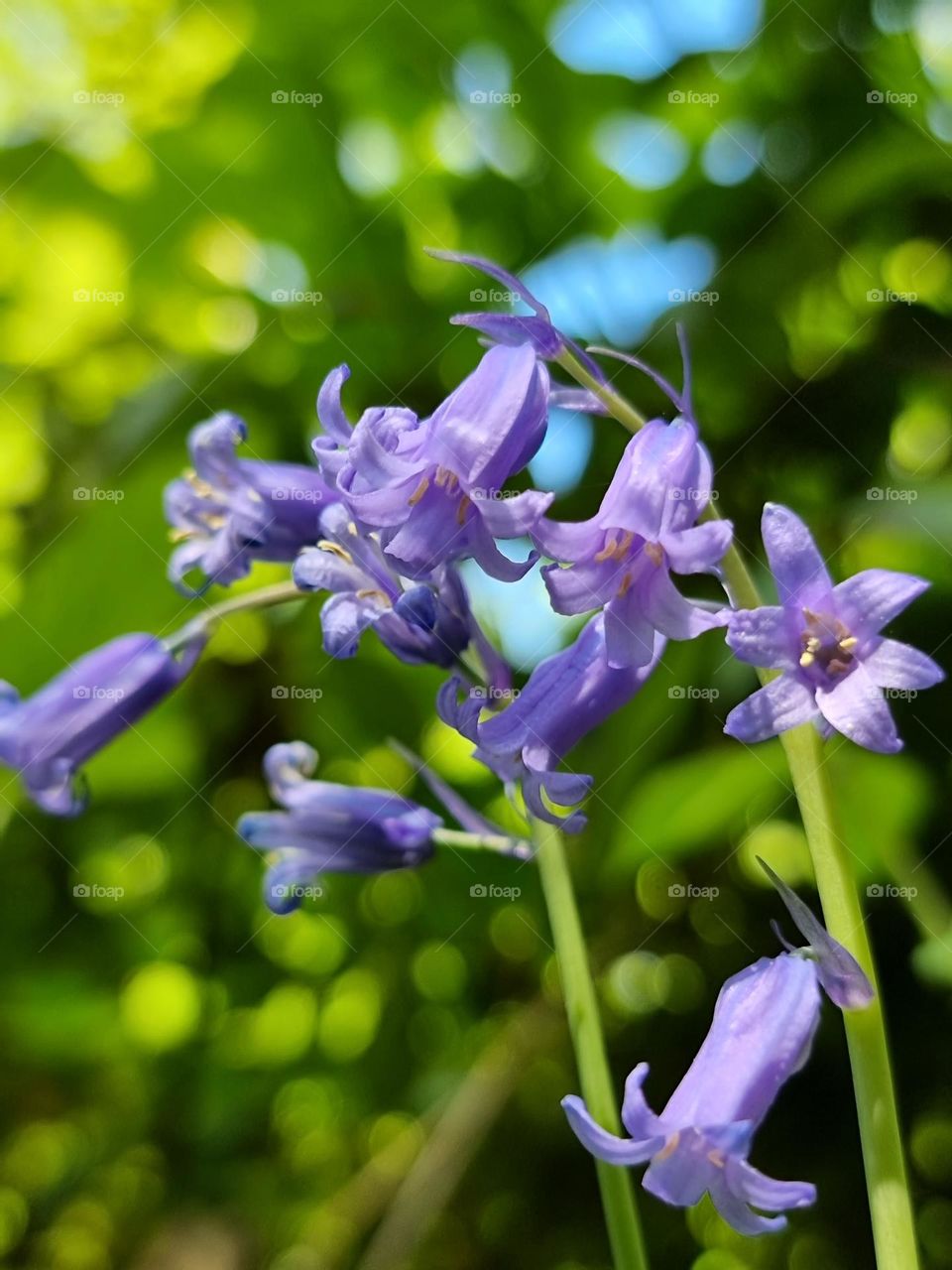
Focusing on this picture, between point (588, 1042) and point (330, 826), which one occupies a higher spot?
point (330, 826)
